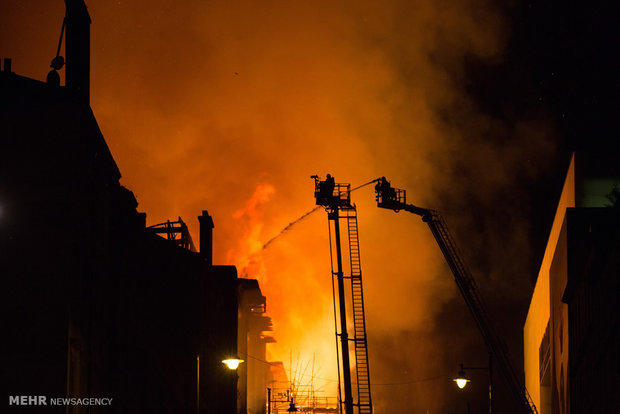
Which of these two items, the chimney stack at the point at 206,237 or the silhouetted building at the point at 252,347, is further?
the silhouetted building at the point at 252,347

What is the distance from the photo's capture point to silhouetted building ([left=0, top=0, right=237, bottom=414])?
71.5ft

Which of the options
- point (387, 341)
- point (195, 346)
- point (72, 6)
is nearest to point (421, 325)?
point (387, 341)

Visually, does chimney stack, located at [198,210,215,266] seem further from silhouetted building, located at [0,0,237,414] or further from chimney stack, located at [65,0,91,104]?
chimney stack, located at [65,0,91,104]

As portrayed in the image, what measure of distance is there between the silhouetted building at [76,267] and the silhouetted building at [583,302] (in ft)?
44.3

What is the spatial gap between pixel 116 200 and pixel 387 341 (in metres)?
44.2

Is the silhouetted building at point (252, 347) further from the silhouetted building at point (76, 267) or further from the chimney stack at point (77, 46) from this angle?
the chimney stack at point (77, 46)

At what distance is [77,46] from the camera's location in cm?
2631

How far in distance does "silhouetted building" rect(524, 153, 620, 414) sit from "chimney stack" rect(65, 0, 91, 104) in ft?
49.1

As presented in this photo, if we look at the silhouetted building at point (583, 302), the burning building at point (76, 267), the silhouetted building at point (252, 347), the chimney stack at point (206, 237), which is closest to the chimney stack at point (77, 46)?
the burning building at point (76, 267)

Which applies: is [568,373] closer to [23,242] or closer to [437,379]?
[23,242]

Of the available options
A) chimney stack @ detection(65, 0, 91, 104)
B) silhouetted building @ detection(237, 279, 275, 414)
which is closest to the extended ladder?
silhouetted building @ detection(237, 279, 275, 414)

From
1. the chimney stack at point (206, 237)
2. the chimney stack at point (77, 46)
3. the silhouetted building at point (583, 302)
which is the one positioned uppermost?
the chimney stack at point (77, 46)

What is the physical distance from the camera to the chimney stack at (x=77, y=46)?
25.8 meters

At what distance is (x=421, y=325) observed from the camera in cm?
6956
